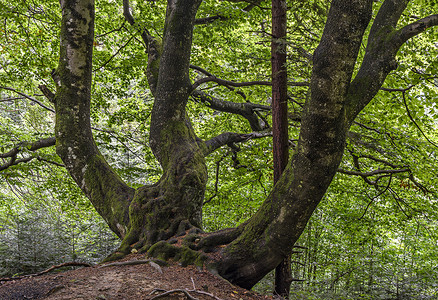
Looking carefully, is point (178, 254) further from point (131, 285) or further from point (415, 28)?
point (415, 28)

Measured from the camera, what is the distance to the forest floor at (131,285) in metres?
2.43

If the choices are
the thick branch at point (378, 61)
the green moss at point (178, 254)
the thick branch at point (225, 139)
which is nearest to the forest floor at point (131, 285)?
the green moss at point (178, 254)

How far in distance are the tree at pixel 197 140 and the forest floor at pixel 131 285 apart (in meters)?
0.28

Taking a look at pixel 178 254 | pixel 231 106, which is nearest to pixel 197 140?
pixel 231 106

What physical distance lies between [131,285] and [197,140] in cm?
288

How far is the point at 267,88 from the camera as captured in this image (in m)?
8.47

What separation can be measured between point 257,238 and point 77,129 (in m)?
3.03

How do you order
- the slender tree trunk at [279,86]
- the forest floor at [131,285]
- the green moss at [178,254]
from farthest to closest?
1. the slender tree trunk at [279,86]
2. the green moss at [178,254]
3. the forest floor at [131,285]

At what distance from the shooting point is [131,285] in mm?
2645

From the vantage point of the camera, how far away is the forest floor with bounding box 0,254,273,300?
243 cm

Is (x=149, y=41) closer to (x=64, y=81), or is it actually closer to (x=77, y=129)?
(x=64, y=81)

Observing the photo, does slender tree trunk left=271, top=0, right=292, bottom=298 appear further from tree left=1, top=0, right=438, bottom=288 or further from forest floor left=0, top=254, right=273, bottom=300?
forest floor left=0, top=254, right=273, bottom=300

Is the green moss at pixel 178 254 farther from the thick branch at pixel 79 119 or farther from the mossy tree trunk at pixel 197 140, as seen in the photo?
the thick branch at pixel 79 119

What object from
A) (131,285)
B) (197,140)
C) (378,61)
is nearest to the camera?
(131,285)
